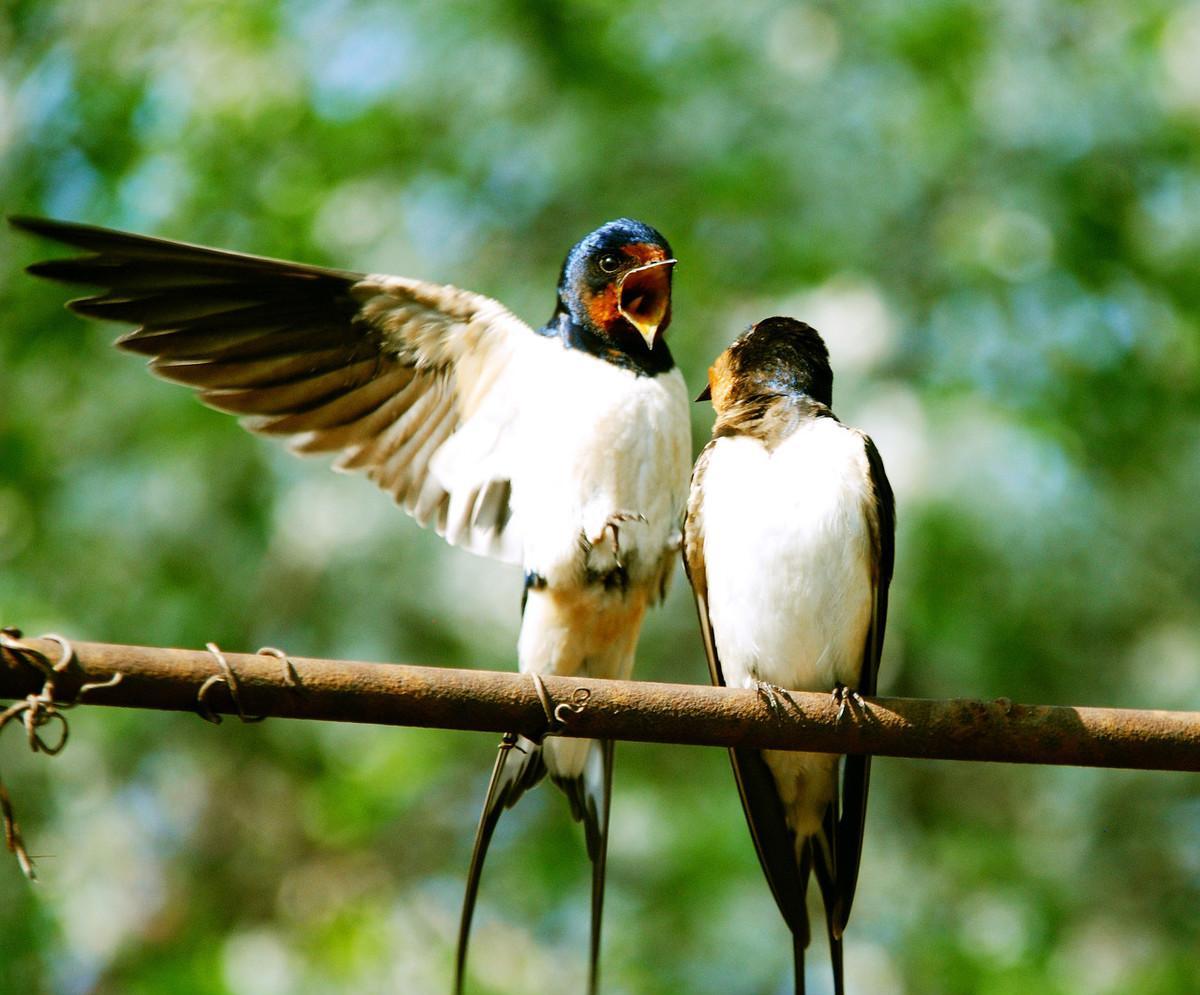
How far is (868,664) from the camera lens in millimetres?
2789

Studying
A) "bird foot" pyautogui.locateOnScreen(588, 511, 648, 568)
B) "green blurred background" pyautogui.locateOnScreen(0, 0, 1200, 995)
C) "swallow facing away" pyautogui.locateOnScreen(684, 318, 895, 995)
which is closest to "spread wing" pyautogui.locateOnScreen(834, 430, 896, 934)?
"swallow facing away" pyautogui.locateOnScreen(684, 318, 895, 995)

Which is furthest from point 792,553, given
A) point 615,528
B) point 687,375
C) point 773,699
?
point 687,375

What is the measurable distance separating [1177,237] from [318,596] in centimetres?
316

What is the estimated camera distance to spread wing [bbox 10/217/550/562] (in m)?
3.06

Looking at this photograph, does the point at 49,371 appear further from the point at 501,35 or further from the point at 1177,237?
the point at 1177,237

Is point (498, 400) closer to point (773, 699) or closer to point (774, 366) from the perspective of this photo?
point (774, 366)

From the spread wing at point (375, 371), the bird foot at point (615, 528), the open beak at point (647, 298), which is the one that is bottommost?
the bird foot at point (615, 528)

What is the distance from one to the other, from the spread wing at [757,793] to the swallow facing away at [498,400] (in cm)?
18

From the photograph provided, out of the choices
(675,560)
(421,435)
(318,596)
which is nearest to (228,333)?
(421,435)

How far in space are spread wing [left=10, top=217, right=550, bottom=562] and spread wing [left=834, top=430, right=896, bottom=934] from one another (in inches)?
30.3

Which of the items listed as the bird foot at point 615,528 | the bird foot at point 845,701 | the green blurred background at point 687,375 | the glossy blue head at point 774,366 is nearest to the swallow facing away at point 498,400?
the bird foot at point 615,528

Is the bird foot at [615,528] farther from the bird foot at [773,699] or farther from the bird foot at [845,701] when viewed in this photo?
the bird foot at [773,699]

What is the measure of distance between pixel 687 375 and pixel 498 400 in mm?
1905

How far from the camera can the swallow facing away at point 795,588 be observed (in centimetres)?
267
